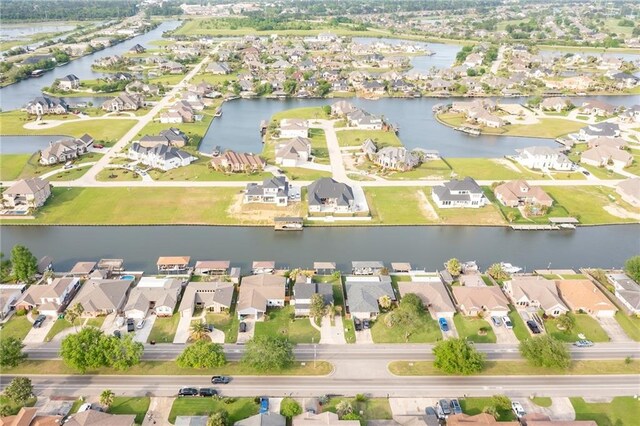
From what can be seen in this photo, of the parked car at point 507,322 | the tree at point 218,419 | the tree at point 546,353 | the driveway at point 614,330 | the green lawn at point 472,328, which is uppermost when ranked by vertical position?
the tree at point 546,353

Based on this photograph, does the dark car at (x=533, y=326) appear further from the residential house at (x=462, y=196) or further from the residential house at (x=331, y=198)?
the residential house at (x=331, y=198)

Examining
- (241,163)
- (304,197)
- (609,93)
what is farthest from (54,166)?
(609,93)

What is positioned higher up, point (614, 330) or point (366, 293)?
point (366, 293)

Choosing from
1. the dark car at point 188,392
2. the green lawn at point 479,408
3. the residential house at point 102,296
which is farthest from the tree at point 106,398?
the green lawn at point 479,408

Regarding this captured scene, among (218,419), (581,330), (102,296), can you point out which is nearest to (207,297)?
(102,296)

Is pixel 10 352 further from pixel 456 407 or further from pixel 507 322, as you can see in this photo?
pixel 507 322
